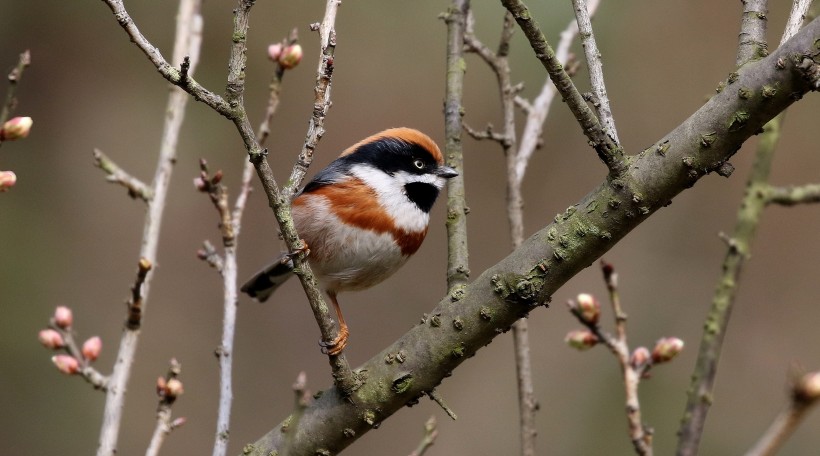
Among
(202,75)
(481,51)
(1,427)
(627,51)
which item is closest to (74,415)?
(1,427)

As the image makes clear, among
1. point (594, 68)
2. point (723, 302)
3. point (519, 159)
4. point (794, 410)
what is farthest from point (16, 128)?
point (794, 410)

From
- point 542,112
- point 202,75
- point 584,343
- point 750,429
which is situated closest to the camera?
point 584,343

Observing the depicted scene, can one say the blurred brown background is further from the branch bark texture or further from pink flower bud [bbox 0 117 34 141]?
pink flower bud [bbox 0 117 34 141]

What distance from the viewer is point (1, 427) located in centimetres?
632

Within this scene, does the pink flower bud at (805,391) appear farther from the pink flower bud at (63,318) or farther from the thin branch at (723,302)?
the pink flower bud at (63,318)

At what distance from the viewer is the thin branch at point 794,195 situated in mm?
3297

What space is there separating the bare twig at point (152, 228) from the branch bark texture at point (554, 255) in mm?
528

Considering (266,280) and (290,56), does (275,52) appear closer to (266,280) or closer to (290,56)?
(290,56)

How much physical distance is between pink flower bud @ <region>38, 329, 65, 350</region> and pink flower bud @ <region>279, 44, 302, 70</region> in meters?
1.49

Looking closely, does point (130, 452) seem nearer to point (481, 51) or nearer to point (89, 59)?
point (89, 59)

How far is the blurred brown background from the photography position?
6363 mm

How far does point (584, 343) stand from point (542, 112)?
3.61 feet

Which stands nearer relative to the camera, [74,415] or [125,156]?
[74,415]

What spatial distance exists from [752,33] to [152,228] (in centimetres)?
232
